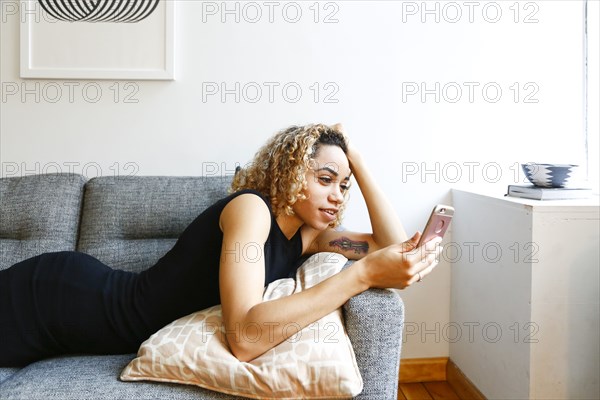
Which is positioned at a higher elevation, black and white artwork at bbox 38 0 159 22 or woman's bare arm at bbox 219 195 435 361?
black and white artwork at bbox 38 0 159 22

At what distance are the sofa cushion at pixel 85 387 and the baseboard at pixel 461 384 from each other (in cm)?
125

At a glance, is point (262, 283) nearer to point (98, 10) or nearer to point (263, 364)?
point (263, 364)

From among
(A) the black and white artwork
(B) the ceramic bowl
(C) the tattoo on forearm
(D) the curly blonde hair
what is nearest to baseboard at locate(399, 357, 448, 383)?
(C) the tattoo on forearm

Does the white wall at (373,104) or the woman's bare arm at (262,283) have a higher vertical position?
the white wall at (373,104)

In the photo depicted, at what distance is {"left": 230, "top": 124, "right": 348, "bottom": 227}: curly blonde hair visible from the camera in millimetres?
1460

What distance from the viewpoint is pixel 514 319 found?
1.75 metres

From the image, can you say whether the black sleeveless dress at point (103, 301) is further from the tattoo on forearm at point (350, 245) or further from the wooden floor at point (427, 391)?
the wooden floor at point (427, 391)

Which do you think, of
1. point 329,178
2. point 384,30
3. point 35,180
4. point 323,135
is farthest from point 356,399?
point 384,30

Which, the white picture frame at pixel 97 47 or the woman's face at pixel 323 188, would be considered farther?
the white picture frame at pixel 97 47

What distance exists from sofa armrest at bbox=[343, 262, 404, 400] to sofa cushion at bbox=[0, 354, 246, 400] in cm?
33

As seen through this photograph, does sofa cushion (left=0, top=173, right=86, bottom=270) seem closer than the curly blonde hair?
No

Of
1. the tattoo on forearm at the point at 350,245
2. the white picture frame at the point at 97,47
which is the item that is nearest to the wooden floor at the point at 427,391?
the tattoo on forearm at the point at 350,245

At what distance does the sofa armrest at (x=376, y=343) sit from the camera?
1229 mm

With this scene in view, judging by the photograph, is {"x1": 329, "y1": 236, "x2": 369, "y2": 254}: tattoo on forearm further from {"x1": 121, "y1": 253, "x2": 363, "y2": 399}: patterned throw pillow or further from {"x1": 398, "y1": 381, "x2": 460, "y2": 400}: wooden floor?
{"x1": 398, "y1": 381, "x2": 460, "y2": 400}: wooden floor
